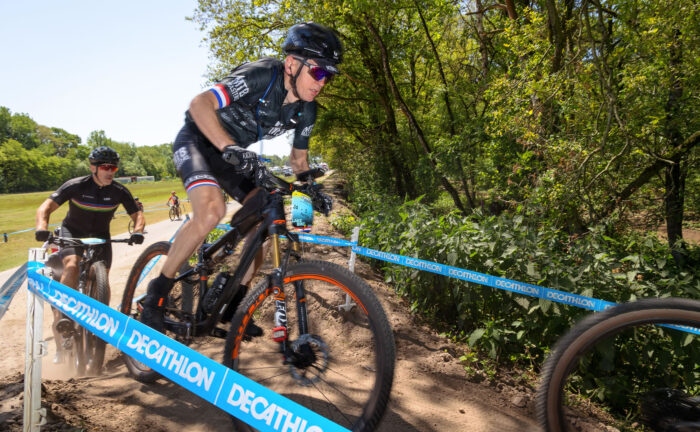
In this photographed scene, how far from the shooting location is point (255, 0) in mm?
12125

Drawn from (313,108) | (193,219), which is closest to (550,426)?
(193,219)

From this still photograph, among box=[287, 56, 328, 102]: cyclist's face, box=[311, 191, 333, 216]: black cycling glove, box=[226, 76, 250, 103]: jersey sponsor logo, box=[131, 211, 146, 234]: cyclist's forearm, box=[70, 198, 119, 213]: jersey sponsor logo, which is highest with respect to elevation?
box=[287, 56, 328, 102]: cyclist's face

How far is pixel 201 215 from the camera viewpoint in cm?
238

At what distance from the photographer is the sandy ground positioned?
236 cm

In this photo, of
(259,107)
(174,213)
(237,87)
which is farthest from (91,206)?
(174,213)

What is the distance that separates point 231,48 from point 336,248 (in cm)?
1169

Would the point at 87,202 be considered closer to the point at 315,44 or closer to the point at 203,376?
the point at 315,44

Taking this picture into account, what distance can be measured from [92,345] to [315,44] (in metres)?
4.09

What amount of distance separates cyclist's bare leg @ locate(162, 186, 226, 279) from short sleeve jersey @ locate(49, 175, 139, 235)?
3019 millimetres

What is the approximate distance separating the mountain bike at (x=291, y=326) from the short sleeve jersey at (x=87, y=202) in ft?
9.76

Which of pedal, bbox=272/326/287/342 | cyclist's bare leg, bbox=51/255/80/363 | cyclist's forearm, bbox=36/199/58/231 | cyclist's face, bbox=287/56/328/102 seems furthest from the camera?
cyclist's forearm, bbox=36/199/58/231

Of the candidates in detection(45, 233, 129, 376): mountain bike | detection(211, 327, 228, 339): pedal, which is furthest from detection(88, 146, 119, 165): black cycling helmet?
detection(211, 327, 228, 339): pedal

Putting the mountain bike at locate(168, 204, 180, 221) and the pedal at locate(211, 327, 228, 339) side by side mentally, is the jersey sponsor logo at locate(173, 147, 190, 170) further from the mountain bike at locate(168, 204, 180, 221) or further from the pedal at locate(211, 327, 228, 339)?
the mountain bike at locate(168, 204, 180, 221)

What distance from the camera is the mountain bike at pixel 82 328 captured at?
3.90 metres
